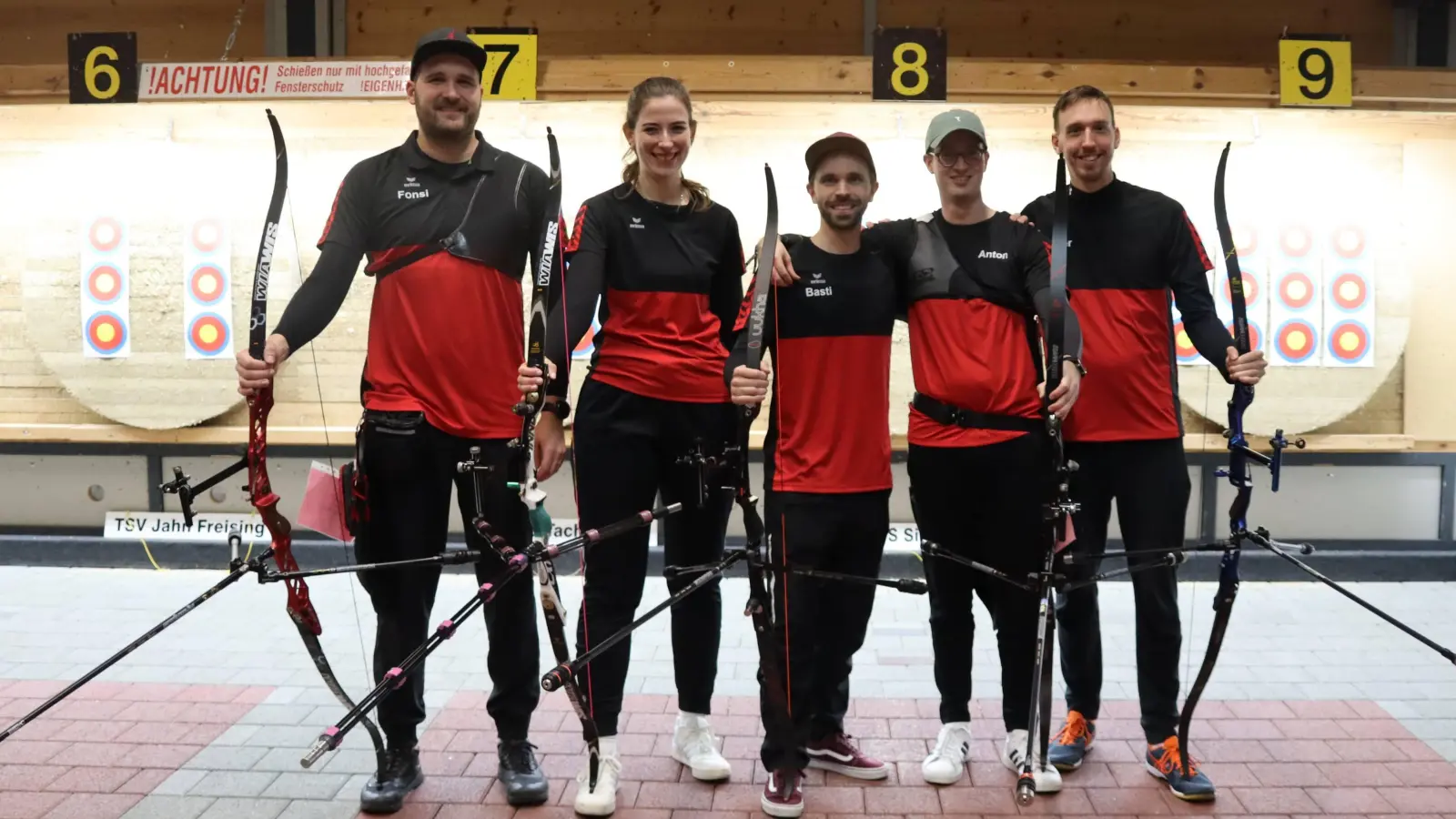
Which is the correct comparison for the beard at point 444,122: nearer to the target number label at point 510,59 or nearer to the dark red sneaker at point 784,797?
the dark red sneaker at point 784,797

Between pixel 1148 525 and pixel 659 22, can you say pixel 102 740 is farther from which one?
pixel 659 22

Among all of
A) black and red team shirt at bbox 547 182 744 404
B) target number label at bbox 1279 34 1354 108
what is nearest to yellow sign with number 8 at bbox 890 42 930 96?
target number label at bbox 1279 34 1354 108

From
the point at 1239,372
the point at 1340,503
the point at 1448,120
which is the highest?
the point at 1448,120

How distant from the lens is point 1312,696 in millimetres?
3168

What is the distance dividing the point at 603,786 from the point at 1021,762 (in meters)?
0.90

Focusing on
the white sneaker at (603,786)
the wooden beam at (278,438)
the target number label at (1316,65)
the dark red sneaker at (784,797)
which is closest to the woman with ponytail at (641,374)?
the white sneaker at (603,786)

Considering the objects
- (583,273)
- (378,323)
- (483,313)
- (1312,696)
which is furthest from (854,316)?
(1312,696)

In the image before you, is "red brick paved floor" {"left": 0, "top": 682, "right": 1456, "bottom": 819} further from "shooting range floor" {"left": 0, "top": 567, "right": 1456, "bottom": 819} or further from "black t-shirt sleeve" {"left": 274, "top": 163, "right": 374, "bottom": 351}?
"black t-shirt sleeve" {"left": 274, "top": 163, "right": 374, "bottom": 351}

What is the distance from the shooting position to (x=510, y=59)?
168 inches

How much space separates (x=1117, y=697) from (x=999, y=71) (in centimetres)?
243

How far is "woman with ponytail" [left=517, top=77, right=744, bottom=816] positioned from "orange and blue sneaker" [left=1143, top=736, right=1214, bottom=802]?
43.0 inches

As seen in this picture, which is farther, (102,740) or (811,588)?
(102,740)

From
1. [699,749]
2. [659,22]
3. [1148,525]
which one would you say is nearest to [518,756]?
[699,749]

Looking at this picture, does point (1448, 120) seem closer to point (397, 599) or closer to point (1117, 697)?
point (1117, 697)
